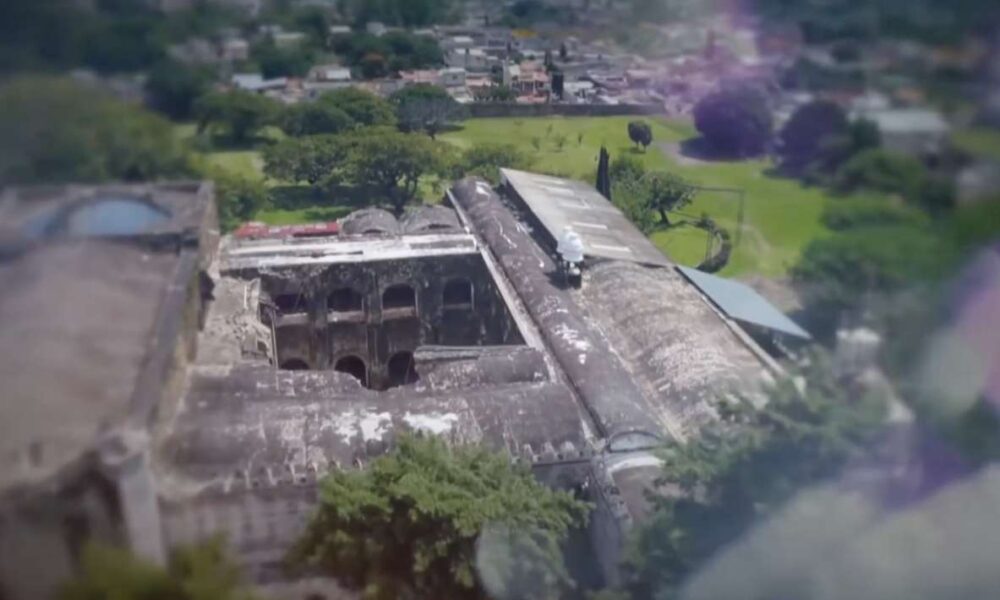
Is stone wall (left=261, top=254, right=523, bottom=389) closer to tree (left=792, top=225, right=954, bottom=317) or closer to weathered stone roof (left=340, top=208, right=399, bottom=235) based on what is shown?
weathered stone roof (left=340, top=208, right=399, bottom=235)

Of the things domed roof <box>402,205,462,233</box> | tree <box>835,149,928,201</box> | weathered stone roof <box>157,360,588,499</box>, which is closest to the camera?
tree <box>835,149,928,201</box>

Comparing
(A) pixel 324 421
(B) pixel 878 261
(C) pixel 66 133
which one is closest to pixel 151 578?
(C) pixel 66 133

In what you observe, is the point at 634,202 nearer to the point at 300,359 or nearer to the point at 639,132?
the point at 639,132

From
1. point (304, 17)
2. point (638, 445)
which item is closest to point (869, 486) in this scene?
point (638, 445)

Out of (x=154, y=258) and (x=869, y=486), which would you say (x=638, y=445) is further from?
(x=154, y=258)

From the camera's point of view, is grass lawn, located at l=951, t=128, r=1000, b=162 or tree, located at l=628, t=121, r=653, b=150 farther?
tree, located at l=628, t=121, r=653, b=150

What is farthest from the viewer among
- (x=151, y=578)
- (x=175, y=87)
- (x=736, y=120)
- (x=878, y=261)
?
(x=736, y=120)

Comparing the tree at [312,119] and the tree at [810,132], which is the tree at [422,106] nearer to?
the tree at [312,119]

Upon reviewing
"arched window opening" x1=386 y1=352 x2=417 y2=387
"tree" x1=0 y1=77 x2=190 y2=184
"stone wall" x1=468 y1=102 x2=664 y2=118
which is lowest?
"arched window opening" x1=386 y1=352 x2=417 y2=387

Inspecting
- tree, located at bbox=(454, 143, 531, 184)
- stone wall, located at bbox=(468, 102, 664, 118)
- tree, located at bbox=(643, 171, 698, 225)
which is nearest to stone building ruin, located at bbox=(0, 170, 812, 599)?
tree, located at bbox=(454, 143, 531, 184)
